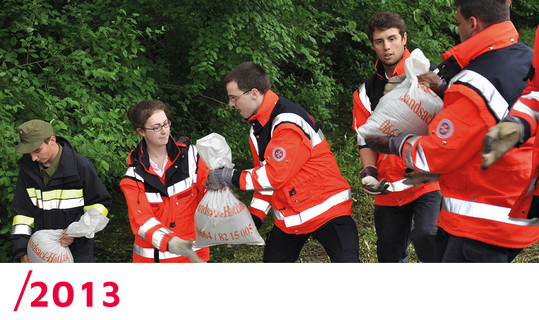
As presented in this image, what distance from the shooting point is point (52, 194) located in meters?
3.92

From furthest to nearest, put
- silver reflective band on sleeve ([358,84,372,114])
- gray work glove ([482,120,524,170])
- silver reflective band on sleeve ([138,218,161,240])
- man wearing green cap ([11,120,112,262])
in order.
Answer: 1. silver reflective band on sleeve ([358,84,372,114])
2. man wearing green cap ([11,120,112,262])
3. silver reflective band on sleeve ([138,218,161,240])
4. gray work glove ([482,120,524,170])

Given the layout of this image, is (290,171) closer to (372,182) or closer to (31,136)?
(372,182)

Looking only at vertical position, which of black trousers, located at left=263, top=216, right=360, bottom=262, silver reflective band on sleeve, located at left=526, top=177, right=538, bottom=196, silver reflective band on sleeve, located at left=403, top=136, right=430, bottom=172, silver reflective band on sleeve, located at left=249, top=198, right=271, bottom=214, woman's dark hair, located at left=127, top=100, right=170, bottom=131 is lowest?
black trousers, located at left=263, top=216, right=360, bottom=262

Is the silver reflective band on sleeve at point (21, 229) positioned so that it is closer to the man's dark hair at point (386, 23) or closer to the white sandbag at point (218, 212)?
the white sandbag at point (218, 212)

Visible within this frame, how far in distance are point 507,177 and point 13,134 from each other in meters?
3.70

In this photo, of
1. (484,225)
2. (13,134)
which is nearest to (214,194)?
(484,225)

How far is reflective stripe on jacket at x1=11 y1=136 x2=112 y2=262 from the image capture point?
12.9 feet

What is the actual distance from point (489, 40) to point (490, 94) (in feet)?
0.92

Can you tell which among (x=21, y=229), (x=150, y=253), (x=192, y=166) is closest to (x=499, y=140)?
(x=192, y=166)

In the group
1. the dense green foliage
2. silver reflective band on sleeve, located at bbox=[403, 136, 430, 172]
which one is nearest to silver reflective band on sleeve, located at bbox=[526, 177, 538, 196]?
silver reflective band on sleeve, located at bbox=[403, 136, 430, 172]

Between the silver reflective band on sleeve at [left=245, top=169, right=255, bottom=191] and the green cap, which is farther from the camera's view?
the green cap

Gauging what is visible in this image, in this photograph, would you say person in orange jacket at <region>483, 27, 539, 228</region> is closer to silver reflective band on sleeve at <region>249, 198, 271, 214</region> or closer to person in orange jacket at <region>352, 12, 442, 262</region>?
person in orange jacket at <region>352, 12, 442, 262</region>

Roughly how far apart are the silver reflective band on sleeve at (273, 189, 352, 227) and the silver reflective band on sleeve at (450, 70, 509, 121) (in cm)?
133

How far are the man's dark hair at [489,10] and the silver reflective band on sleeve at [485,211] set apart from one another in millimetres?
836
